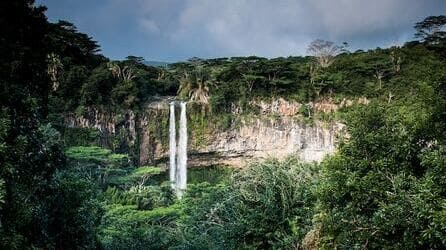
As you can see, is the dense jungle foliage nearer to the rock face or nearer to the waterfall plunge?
the waterfall plunge

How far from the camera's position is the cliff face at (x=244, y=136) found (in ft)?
133

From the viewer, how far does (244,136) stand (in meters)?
41.4

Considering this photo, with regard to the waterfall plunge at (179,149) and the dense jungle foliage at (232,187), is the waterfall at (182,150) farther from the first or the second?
the dense jungle foliage at (232,187)

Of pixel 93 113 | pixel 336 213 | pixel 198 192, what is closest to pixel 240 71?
pixel 93 113

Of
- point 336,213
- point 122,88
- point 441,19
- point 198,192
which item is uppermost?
point 441,19

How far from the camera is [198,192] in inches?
1107

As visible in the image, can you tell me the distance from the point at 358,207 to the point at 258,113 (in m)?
32.1

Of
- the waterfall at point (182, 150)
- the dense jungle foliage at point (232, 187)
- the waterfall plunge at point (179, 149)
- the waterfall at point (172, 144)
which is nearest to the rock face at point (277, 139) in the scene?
the waterfall at point (182, 150)

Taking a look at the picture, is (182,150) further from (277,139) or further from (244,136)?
(277,139)

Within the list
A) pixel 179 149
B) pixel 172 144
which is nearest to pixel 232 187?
pixel 172 144

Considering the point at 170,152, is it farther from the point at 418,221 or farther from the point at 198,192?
the point at 418,221

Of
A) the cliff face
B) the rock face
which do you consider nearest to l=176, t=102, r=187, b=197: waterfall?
the cliff face

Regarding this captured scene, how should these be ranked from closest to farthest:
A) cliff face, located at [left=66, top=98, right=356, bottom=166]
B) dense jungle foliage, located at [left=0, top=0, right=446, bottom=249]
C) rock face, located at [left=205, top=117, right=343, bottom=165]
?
dense jungle foliage, located at [left=0, top=0, right=446, bottom=249] < cliff face, located at [left=66, top=98, right=356, bottom=166] < rock face, located at [left=205, top=117, right=343, bottom=165]

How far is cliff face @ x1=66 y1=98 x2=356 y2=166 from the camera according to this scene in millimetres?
40438
